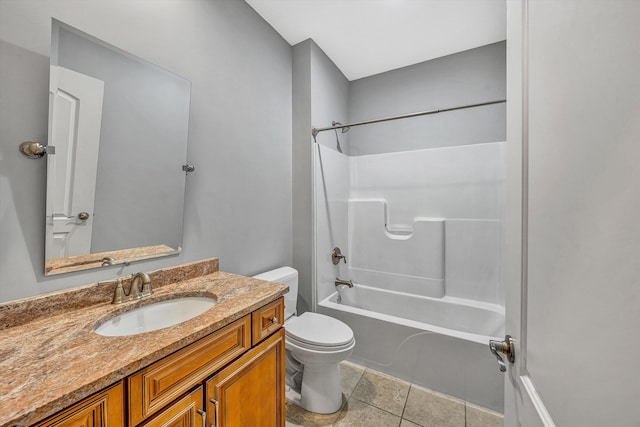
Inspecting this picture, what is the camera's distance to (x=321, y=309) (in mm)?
2188

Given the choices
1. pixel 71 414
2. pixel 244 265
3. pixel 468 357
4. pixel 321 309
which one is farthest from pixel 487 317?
pixel 71 414

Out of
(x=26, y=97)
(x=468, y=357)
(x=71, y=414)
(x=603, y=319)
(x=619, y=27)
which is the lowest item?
(x=468, y=357)

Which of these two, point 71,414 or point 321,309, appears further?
point 321,309

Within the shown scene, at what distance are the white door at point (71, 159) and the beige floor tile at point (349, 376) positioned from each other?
5.72 ft

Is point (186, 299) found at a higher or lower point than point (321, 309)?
higher

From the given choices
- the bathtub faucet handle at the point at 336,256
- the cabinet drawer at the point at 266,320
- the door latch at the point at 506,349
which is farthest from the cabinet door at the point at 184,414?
the bathtub faucet handle at the point at 336,256

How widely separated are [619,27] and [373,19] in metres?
2.05

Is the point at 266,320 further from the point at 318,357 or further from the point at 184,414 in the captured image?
the point at 318,357

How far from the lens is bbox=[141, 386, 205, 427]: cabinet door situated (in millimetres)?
719

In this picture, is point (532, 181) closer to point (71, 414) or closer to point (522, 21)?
point (522, 21)

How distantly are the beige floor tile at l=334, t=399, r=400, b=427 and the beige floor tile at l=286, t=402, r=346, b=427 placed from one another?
5 cm

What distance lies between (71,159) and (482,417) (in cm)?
250

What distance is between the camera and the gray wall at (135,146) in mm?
1071

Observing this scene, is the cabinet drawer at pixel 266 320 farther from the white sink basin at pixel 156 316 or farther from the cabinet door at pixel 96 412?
the cabinet door at pixel 96 412
